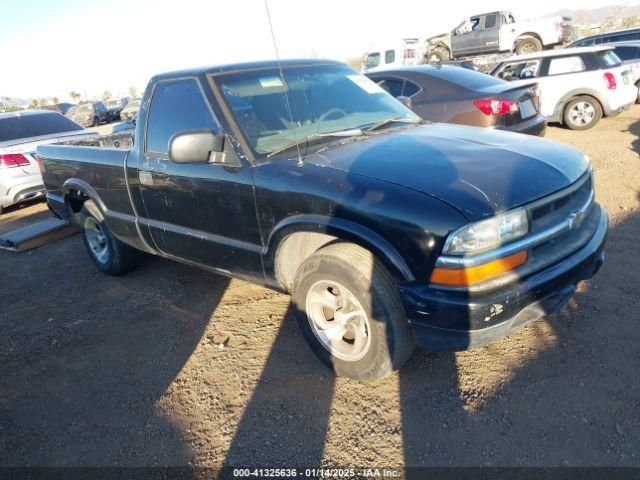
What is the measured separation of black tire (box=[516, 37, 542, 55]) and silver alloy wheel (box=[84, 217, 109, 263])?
1957 centimetres

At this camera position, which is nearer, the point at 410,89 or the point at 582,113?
the point at 410,89

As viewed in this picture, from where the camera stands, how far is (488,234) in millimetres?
2270

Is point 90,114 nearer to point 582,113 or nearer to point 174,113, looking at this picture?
point 582,113

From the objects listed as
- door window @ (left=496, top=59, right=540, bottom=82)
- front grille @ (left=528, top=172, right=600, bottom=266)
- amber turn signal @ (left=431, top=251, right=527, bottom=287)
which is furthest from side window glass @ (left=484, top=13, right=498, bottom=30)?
amber turn signal @ (left=431, top=251, right=527, bottom=287)

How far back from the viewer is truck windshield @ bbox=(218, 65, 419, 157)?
124 inches

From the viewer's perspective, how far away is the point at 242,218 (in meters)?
3.11

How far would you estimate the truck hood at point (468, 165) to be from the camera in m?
2.33

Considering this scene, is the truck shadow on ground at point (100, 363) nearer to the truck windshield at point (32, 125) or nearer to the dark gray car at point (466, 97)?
the truck windshield at point (32, 125)

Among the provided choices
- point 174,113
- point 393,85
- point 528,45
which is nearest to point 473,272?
point 174,113

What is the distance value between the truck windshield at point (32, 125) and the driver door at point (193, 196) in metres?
5.47

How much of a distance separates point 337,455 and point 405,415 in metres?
0.46

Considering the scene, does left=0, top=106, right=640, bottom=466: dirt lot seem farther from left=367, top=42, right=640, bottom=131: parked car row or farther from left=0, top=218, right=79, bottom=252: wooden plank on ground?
left=367, top=42, right=640, bottom=131: parked car row

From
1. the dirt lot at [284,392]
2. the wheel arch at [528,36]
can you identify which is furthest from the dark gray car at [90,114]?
the dirt lot at [284,392]

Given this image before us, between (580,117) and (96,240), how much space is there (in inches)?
370
